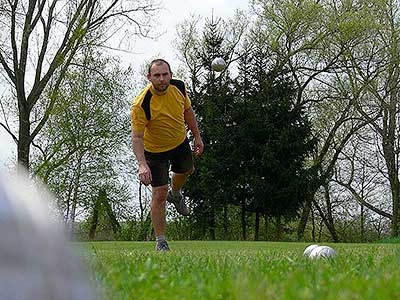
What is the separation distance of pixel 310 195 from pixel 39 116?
10499 millimetres

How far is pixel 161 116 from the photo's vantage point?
734cm

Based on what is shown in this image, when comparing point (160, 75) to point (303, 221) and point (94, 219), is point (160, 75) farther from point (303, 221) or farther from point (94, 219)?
point (303, 221)

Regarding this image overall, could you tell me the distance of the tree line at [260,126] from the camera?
26.0 metres

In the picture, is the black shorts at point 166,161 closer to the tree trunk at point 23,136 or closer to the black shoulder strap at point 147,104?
the black shoulder strap at point 147,104

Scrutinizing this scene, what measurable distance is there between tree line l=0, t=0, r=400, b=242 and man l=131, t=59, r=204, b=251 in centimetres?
1645

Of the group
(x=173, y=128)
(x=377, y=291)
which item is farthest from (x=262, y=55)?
(x=377, y=291)

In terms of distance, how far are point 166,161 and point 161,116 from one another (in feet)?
2.00

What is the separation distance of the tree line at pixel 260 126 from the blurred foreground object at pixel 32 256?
2272 cm

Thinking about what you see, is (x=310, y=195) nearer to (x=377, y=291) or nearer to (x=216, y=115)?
(x=216, y=115)

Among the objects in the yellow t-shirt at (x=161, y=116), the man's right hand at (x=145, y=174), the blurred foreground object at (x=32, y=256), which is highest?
the yellow t-shirt at (x=161, y=116)

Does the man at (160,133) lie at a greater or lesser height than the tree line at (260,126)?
lesser

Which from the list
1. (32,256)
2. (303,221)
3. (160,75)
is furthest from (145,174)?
(303,221)

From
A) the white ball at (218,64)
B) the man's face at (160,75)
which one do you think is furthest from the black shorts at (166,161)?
the white ball at (218,64)

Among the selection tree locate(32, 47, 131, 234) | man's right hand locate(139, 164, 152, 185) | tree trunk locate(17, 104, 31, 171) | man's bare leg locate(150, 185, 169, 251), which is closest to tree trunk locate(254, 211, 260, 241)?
tree locate(32, 47, 131, 234)
